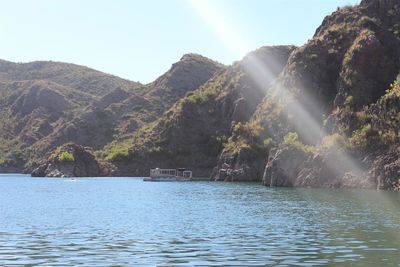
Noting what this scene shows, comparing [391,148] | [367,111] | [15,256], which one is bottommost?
[15,256]

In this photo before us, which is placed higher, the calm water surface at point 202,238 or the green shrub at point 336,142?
the green shrub at point 336,142

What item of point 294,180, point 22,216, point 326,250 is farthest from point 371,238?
point 294,180

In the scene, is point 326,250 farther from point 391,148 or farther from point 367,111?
point 367,111

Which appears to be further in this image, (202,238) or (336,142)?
(336,142)

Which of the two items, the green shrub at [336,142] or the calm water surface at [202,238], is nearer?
the calm water surface at [202,238]

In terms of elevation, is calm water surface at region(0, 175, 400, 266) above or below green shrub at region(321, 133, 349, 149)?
below

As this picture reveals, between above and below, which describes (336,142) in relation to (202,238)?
above

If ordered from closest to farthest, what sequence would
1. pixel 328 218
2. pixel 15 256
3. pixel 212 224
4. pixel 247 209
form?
pixel 15 256 < pixel 212 224 < pixel 328 218 < pixel 247 209

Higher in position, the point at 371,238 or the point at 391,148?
the point at 391,148

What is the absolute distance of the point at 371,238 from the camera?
55.4 metres

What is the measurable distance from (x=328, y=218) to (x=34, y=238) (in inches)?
1545

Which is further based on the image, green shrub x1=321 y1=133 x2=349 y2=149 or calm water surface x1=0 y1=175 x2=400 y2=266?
green shrub x1=321 y1=133 x2=349 y2=149

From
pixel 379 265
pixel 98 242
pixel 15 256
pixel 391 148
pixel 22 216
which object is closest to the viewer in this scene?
pixel 379 265

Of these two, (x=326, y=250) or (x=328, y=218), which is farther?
(x=328, y=218)
